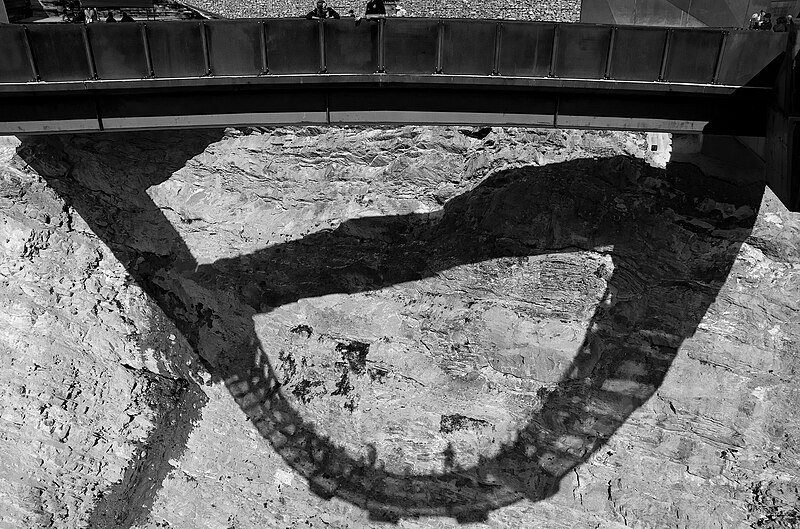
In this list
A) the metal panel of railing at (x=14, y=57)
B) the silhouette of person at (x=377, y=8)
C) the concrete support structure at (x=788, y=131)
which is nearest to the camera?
the concrete support structure at (x=788, y=131)

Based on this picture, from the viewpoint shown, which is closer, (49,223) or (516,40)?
(516,40)

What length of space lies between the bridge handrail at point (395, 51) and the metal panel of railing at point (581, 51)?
2 centimetres

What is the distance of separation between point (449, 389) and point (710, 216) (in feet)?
25.3

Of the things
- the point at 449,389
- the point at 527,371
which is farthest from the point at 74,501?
the point at 527,371

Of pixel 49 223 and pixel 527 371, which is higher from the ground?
pixel 49 223

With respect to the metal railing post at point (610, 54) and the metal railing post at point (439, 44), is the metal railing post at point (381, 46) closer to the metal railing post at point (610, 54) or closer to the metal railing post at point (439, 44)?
the metal railing post at point (439, 44)

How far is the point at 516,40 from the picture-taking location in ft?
38.4

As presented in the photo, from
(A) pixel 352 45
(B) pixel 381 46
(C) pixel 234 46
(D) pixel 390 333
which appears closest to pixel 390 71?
(B) pixel 381 46

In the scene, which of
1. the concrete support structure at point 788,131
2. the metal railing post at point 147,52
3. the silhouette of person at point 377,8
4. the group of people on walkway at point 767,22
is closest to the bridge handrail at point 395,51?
the metal railing post at point 147,52

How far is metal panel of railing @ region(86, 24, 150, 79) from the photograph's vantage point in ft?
37.6

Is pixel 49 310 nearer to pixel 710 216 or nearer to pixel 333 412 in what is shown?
pixel 333 412

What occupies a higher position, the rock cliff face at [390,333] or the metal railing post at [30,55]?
the metal railing post at [30,55]

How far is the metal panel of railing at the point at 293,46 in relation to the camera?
→ 38.3 ft

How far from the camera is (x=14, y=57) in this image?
451 inches
